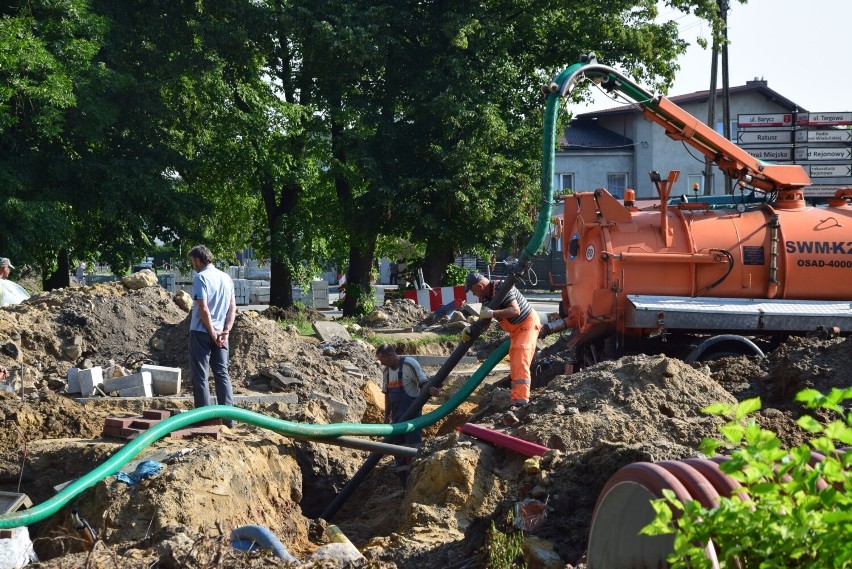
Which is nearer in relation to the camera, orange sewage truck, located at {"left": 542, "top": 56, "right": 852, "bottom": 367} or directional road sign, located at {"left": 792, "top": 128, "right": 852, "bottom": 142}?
orange sewage truck, located at {"left": 542, "top": 56, "right": 852, "bottom": 367}

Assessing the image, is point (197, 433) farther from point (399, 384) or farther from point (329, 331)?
point (329, 331)

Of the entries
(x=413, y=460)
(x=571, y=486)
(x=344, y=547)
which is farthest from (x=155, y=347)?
(x=571, y=486)

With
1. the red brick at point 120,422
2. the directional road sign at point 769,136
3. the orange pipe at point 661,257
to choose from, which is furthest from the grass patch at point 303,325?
the directional road sign at point 769,136

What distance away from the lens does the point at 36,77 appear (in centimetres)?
1884

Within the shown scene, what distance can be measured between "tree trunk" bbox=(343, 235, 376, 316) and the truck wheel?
13.9m

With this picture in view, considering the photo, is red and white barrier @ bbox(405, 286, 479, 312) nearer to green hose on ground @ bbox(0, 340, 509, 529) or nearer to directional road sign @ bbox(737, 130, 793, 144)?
directional road sign @ bbox(737, 130, 793, 144)

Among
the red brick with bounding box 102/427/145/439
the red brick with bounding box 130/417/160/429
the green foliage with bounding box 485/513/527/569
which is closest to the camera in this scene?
the green foliage with bounding box 485/513/527/569

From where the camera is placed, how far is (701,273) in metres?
11.7

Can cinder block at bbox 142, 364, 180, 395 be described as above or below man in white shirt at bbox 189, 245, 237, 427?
below

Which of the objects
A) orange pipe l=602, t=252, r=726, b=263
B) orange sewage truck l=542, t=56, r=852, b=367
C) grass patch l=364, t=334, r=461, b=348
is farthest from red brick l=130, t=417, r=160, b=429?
grass patch l=364, t=334, r=461, b=348

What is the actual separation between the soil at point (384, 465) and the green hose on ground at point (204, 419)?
310 mm

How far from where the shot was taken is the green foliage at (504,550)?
595cm

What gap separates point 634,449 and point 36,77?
621 inches

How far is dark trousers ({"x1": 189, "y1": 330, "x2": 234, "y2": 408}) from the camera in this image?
9.49 metres
